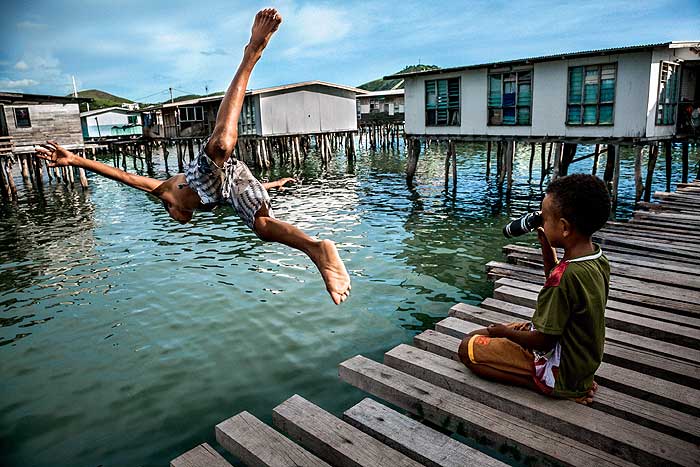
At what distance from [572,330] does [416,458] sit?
122 centimetres

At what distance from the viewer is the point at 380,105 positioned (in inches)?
→ 1761

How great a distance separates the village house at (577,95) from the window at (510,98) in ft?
0.11

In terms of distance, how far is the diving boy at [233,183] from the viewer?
10.8 feet

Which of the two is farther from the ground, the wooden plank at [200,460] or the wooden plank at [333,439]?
the wooden plank at [333,439]

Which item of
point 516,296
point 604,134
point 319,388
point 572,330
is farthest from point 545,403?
Answer: point 604,134

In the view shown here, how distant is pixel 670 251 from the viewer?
651cm

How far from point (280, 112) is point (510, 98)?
16551mm

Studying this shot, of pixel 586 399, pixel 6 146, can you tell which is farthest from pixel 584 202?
pixel 6 146

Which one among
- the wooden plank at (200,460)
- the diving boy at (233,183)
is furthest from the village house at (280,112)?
the wooden plank at (200,460)

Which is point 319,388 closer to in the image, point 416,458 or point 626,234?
point 416,458

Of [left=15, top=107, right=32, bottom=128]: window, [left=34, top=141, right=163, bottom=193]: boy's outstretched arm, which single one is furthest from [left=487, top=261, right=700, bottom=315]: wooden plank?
[left=15, top=107, right=32, bottom=128]: window

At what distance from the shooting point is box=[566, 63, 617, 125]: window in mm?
14398

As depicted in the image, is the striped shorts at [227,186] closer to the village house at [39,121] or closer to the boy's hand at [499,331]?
the boy's hand at [499,331]

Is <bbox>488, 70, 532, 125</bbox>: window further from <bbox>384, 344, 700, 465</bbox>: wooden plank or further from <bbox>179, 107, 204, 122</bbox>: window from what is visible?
<bbox>179, 107, 204, 122</bbox>: window
